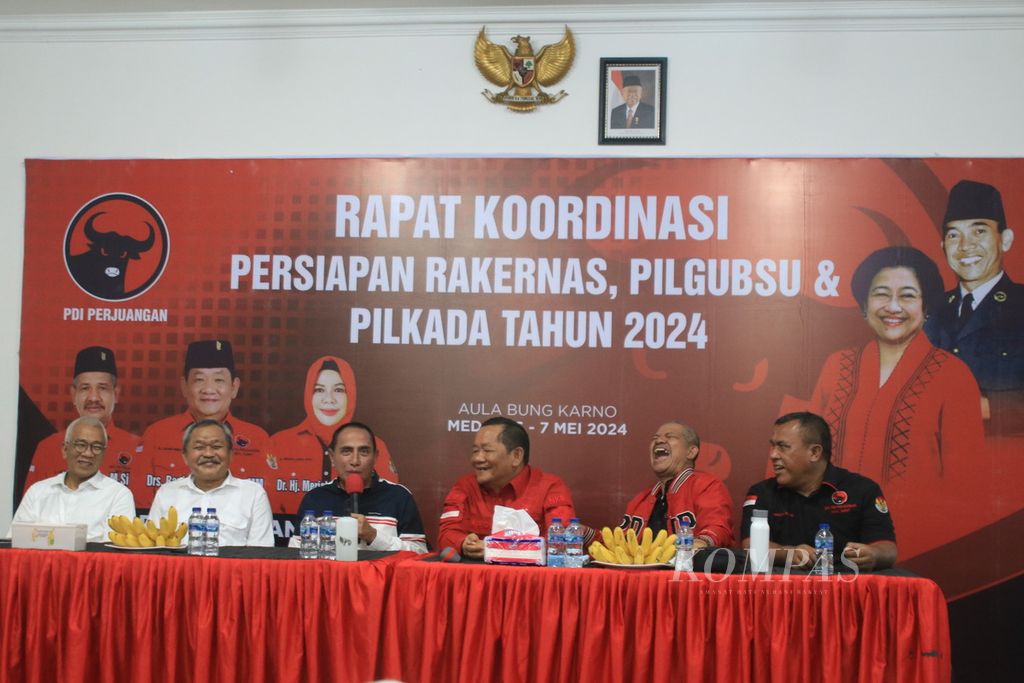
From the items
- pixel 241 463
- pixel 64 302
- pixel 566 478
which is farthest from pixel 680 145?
pixel 64 302

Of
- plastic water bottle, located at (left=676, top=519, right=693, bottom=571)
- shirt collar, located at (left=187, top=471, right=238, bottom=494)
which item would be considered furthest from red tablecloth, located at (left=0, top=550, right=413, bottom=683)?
plastic water bottle, located at (left=676, top=519, right=693, bottom=571)

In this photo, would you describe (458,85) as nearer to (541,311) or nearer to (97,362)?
(541,311)

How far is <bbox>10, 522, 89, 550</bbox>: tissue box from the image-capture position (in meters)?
3.53

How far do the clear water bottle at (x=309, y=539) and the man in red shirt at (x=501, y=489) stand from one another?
58 centimetres

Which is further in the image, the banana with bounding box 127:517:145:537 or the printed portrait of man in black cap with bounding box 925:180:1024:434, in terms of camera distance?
the printed portrait of man in black cap with bounding box 925:180:1024:434

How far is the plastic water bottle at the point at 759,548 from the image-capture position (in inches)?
131

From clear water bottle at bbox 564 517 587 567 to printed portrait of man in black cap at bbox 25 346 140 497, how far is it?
2.42m

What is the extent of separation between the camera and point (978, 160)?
15.2 feet

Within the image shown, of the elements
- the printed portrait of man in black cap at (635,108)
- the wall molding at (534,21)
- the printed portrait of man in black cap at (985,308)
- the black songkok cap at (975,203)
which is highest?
the wall molding at (534,21)

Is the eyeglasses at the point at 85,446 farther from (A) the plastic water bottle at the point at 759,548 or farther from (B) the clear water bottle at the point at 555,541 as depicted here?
(A) the plastic water bottle at the point at 759,548

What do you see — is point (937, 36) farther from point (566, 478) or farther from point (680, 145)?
point (566, 478)

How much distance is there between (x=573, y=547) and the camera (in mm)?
3473

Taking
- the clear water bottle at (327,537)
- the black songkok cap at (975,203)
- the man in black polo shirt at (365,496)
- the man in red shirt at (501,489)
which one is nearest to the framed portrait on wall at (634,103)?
the black songkok cap at (975,203)

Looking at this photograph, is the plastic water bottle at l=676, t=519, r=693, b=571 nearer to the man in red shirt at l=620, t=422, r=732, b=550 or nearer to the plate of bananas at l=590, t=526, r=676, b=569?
the plate of bananas at l=590, t=526, r=676, b=569
